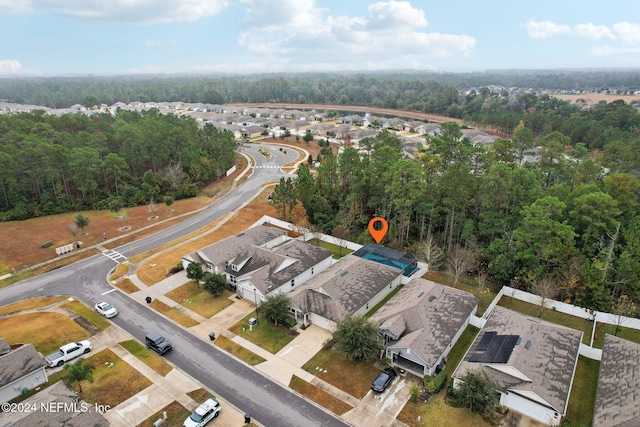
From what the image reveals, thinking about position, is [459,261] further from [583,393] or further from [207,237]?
[207,237]

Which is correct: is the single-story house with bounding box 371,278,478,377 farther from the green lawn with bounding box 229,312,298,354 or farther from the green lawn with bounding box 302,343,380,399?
the green lawn with bounding box 229,312,298,354

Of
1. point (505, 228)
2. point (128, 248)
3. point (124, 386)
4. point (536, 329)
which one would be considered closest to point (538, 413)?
point (536, 329)

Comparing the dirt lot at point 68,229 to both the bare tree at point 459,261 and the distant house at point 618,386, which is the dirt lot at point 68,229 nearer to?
the bare tree at point 459,261

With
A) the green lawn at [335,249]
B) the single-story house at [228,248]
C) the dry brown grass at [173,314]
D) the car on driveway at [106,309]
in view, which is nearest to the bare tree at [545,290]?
the green lawn at [335,249]

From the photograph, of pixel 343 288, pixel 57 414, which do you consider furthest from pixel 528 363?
pixel 57 414

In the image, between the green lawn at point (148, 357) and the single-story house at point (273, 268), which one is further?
the single-story house at point (273, 268)
